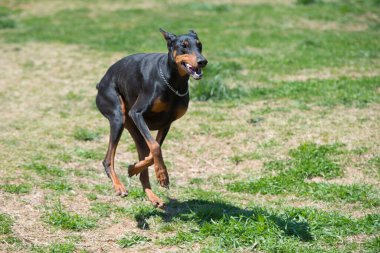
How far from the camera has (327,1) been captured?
2080 centimetres

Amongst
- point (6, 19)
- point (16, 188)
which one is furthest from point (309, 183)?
point (6, 19)

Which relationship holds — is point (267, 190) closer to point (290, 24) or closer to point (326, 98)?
point (326, 98)

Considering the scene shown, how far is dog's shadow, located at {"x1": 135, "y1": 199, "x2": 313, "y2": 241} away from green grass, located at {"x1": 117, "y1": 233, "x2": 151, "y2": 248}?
1.05 ft

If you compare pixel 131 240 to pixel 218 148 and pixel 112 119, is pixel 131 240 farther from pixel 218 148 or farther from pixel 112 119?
pixel 218 148

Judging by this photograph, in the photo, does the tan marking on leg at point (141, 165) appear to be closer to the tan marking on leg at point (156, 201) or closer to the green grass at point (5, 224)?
the tan marking on leg at point (156, 201)

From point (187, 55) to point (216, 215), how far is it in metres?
1.78

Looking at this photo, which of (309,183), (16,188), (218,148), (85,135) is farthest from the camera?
(85,135)

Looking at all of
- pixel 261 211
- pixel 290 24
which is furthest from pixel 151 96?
pixel 290 24

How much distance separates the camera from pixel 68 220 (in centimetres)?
632

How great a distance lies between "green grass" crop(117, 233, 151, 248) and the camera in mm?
5930

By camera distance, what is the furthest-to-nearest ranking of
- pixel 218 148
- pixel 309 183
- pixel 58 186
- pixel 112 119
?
1. pixel 218 148
2. pixel 309 183
3. pixel 58 186
4. pixel 112 119

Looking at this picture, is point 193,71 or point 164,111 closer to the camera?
point 193,71

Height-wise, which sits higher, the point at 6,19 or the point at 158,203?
the point at 6,19

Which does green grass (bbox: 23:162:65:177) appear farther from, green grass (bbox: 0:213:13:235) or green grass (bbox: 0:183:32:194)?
green grass (bbox: 0:213:13:235)
